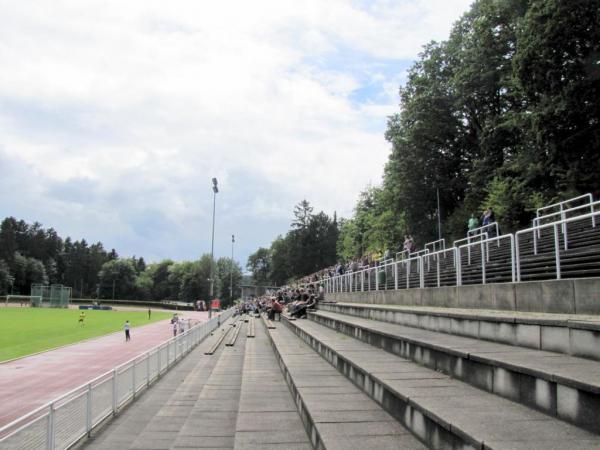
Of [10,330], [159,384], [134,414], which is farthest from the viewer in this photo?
[10,330]

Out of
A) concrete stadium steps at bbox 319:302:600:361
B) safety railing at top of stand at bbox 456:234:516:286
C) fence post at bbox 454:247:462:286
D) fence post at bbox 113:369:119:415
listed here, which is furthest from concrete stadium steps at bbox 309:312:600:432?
fence post at bbox 113:369:119:415

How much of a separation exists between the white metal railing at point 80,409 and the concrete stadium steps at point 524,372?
4.98 m

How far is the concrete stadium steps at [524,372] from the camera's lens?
360 cm

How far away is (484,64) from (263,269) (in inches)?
5836

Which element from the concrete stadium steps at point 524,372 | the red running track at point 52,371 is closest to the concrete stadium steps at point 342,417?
the concrete stadium steps at point 524,372

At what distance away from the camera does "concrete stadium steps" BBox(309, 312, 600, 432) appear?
142 inches

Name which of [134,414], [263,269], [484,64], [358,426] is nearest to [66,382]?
[134,414]

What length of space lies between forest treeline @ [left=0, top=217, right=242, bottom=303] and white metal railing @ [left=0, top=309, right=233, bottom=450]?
118 m

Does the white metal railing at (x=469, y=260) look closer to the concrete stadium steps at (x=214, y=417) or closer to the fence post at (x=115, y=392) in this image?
the concrete stadium steps at (x=214, y=417)

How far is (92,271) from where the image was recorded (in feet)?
555

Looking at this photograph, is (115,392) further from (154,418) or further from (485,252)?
(485,252)

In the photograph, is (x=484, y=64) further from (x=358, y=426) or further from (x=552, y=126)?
(x=358, y=426)

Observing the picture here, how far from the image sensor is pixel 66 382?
20656 millimetres

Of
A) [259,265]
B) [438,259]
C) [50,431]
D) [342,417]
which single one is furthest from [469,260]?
[259,265]
